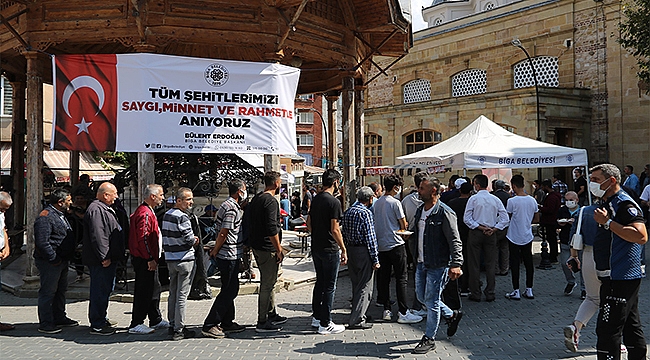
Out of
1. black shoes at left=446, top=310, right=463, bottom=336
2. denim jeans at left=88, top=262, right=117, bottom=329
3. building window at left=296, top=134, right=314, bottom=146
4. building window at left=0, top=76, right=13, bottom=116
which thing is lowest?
black shoes at left=446, top=310, right=463, bottom=336

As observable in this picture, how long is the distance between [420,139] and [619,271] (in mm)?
24456

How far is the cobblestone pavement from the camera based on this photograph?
18.4 feet

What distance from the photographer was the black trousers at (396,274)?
7.04 m

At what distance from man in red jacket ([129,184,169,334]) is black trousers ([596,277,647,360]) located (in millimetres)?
4841

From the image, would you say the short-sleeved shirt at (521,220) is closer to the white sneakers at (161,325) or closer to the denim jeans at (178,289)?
the denim jeans at (178,289)

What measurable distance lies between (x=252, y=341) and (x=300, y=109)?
4782 centimetres

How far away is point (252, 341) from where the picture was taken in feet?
20.1

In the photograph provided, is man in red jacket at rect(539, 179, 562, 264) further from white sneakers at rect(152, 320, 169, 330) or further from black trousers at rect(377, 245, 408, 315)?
white sneakers at rect(152, 320, 169, 330)

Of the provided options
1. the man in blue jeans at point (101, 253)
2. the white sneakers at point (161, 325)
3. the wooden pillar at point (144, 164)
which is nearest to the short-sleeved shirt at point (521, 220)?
the white sneakers at point (161, 325)

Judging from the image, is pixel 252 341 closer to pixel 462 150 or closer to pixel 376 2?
pixel 376 2

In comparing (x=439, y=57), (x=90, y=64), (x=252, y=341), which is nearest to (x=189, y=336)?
(x=252, y=341)

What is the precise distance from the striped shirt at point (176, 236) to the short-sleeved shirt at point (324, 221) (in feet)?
4.92

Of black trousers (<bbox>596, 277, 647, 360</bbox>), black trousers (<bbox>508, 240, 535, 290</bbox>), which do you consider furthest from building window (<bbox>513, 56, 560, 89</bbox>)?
black trousers (<bbox>596, 277, 647, 360</bbox>)

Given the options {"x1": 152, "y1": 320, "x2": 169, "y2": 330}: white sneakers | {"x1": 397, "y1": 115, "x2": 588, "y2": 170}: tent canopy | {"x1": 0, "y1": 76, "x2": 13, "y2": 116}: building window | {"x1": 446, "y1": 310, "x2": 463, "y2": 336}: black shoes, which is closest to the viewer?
{"x1": 446, "y1": 310, "x2": 463, "y2": 336}: black shoes
